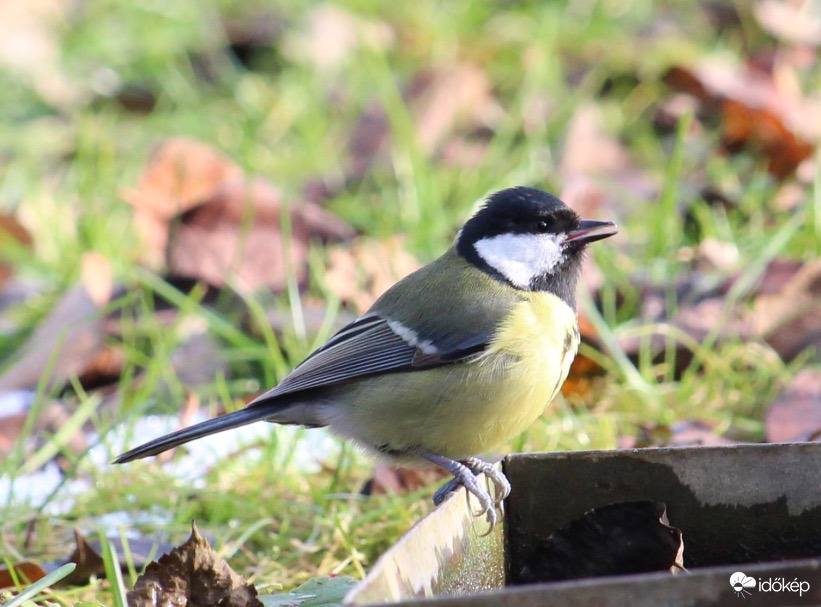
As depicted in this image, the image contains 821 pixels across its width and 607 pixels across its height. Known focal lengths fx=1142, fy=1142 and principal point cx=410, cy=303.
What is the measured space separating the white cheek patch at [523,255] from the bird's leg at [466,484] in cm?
42

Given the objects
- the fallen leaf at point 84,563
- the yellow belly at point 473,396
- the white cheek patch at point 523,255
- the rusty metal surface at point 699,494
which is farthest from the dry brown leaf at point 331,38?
the rusty metal surface at point 699,494

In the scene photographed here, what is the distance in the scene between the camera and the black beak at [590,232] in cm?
230

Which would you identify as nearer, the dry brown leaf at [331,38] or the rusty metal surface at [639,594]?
the rusty metal surface at [639,594]

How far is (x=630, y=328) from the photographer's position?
9.50 feet

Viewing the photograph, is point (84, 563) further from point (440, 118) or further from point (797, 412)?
point (440, 118)

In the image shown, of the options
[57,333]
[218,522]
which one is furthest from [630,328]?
[57,333]

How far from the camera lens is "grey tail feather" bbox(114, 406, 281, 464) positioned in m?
1.98

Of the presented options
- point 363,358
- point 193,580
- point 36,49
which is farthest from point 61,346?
point 36,49

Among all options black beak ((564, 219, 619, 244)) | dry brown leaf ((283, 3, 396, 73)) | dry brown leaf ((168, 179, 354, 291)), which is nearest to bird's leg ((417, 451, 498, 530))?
black beak ((564, 219, 619, 244))

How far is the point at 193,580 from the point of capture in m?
1.67

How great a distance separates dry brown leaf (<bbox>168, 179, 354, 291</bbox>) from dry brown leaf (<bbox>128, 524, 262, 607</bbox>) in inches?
56.9

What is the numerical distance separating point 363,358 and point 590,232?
1.75ft

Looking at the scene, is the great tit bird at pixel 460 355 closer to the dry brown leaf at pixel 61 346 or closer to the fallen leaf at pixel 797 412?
the fallen leaf at pixel 797 412

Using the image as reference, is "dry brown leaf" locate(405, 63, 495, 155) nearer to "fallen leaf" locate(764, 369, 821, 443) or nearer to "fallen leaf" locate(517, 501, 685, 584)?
"fallen leaf" locate(764, 369, 821, 443)
